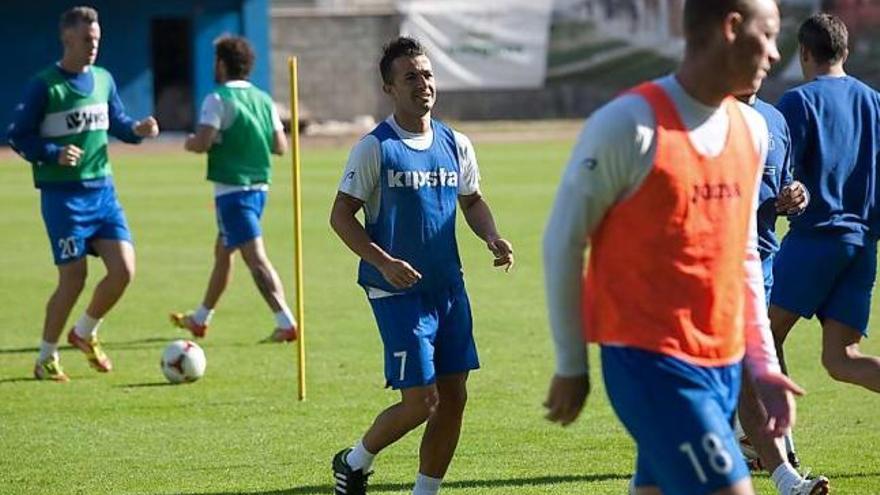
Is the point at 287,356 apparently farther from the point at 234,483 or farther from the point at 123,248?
the point at 234,483

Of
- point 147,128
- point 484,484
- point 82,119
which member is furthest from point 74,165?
point 484,484

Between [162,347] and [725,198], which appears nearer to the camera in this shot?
[725,198]

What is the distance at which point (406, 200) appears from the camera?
7.36m

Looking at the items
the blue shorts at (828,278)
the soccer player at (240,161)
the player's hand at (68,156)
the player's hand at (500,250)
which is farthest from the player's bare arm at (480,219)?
the soccer player at (240,161)

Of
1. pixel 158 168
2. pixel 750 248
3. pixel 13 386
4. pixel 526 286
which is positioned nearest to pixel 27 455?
pixel 13 386

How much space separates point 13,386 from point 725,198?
24.8ft

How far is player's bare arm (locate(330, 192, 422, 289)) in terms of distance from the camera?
278 inches

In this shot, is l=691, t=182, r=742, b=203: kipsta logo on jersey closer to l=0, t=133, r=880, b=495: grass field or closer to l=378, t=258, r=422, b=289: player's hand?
l=378, t=258, r=422, b=289: player's hand

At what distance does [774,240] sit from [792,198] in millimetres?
442

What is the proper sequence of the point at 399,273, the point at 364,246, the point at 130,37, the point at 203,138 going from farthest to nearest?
the point at 130,37 → the point at 203,138 → the point at 364,246 → the point at 399,273

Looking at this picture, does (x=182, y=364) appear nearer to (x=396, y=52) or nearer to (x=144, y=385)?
(x=144, y=385)

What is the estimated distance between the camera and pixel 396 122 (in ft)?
24.6

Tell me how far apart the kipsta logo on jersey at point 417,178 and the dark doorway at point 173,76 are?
37.2 m

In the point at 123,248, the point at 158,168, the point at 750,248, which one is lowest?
the point at 158,168
